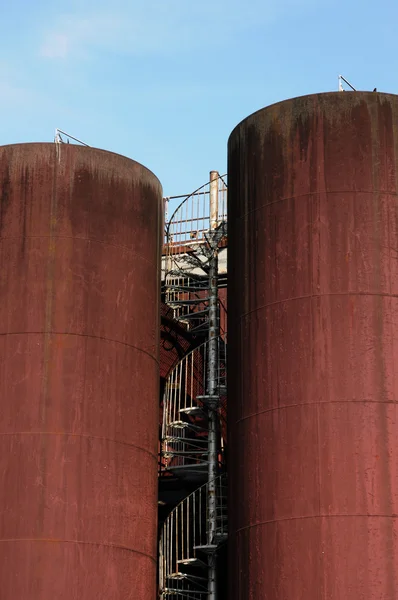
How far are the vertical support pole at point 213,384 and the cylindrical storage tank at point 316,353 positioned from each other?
4.26m

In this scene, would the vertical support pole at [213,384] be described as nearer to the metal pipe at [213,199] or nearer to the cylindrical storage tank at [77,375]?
the metal pipe at [213,199]

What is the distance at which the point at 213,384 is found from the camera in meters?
34.2

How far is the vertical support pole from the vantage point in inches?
1287

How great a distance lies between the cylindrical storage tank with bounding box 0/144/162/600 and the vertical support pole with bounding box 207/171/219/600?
2.78 metres

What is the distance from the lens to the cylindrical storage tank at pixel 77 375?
27906mm

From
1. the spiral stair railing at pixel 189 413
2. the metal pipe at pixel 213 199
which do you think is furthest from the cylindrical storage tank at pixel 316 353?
the metal pipe at pixel 213 199

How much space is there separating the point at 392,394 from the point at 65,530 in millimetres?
7197

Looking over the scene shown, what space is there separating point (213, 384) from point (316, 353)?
23.3ft

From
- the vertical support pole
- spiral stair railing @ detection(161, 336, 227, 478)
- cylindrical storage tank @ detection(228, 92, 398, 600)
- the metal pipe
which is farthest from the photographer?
the metal pipe

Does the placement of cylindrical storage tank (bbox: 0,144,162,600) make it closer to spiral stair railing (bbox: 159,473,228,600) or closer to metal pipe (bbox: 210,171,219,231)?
spiral stair railing (bbox: 159,473,228,600)

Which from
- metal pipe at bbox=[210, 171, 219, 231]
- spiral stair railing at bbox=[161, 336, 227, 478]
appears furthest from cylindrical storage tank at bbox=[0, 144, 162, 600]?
metal pipe at bbox=[210, 171, 219, 231]

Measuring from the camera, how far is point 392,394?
2698 centimetres

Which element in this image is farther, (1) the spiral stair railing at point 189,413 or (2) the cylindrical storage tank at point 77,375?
(1) the spiral stair railing at point 189,413

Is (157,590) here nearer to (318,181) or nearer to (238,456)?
(238,456)
